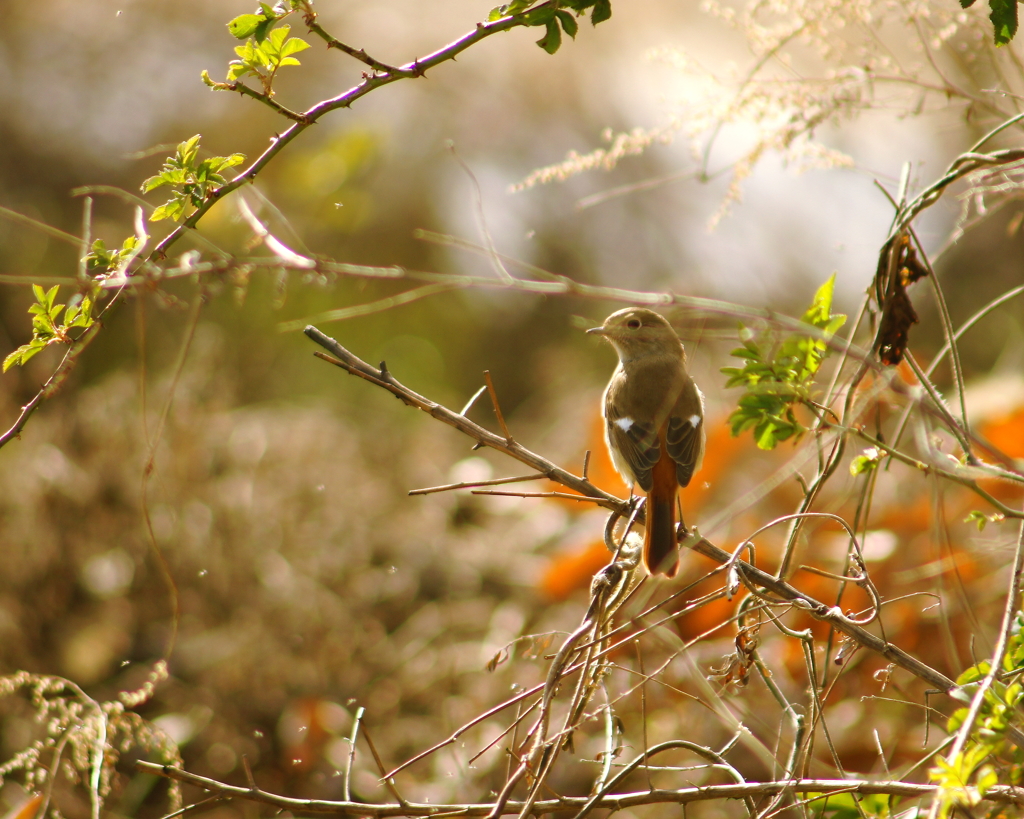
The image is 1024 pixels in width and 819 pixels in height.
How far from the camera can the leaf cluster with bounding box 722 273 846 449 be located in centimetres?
184

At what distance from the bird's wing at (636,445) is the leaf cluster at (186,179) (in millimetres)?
2091

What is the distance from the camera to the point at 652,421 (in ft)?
12.4

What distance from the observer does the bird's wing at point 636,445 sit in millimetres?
3596

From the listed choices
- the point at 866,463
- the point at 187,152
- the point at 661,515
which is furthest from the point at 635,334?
the point at 187,152

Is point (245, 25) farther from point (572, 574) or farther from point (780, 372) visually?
point (572, 574)

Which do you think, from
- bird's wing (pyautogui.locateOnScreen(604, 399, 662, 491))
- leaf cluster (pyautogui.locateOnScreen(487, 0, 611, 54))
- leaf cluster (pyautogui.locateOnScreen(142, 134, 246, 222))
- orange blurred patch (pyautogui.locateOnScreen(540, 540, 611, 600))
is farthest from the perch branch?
orange blurred patch (pyautogui.locateOnScreen(540, 540, 611, 600))

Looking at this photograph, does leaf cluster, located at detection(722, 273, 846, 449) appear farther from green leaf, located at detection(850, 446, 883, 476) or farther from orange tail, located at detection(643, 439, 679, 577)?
orange tail, located at detection(643, 439, 679, 577)

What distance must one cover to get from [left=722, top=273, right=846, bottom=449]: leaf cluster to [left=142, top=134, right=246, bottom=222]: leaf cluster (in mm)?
1088

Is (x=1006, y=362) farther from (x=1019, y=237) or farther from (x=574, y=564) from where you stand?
(x=574, y=564)

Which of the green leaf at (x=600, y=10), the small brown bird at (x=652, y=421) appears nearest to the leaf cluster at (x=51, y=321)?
the green leaf at (x=600, y=10)

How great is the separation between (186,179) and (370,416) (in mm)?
4928

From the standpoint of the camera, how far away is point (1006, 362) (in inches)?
240

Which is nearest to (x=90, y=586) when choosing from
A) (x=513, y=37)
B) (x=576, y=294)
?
(x=576, y=294)

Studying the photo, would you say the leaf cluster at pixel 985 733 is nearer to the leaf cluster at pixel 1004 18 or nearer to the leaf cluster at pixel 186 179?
the leaf cluster at pixel 1004 18
